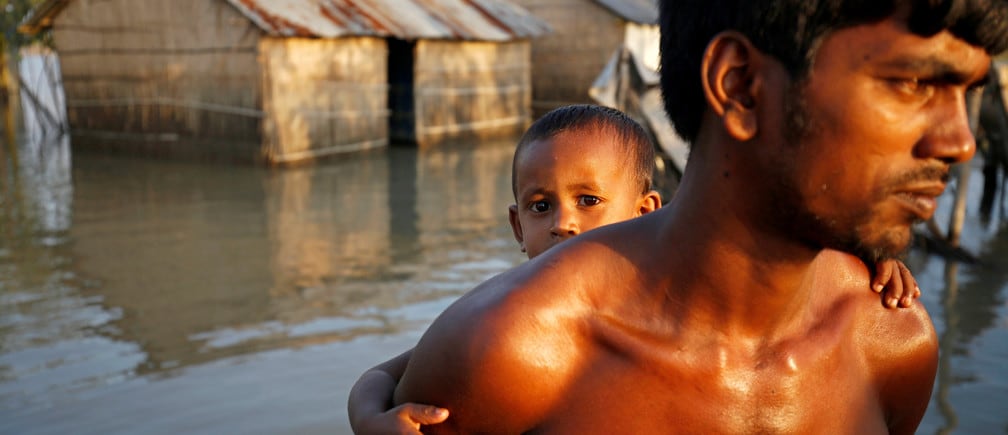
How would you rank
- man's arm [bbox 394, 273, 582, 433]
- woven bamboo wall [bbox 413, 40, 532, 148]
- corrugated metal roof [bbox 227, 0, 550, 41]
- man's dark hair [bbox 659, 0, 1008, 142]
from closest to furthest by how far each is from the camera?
man's dark hair [bbox 659, 0, 1008, 142] < man's arm [bbox 394, 273, 582, 433] < corrugated metal roof [bbox 227, 0, 550, 41] < woven bamboo wall [bbox 413, 40, 532, 148]

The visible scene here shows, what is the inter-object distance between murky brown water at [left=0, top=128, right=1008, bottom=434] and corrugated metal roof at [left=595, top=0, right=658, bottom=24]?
10.8m

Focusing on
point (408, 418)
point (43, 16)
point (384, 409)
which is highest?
point (43, 16)

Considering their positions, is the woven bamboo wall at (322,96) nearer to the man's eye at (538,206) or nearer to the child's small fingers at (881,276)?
the man's eye at (538,206)

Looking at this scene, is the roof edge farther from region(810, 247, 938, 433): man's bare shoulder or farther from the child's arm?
region(810, 247, 938, 433): man's bare shoulder

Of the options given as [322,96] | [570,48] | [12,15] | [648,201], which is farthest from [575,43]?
[648,201]

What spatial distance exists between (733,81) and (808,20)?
0.13 metres

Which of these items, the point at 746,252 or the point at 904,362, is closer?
the point at 746,252

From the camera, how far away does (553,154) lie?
2701 mm

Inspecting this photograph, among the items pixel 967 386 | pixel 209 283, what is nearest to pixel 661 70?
pixel 967 386

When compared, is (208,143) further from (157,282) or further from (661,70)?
(661,70)

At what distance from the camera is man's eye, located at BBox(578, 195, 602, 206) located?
8.95 ft

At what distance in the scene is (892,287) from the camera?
1765 mm

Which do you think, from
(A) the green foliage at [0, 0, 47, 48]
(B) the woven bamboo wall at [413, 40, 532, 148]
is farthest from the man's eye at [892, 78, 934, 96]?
(A) the green foliage at [0, 0, 47, 48]

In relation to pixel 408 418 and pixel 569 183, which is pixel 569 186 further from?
pixel 408 418
